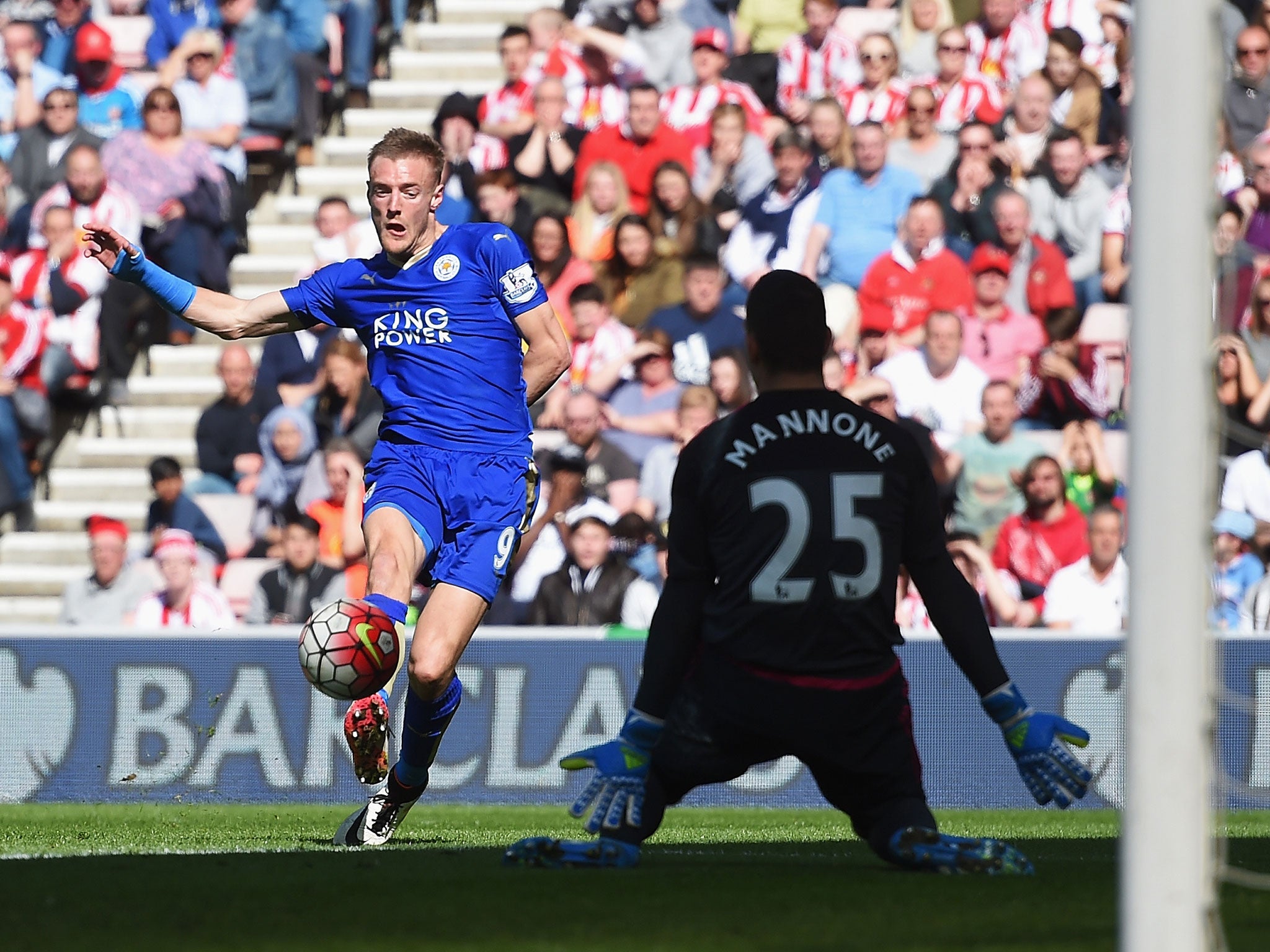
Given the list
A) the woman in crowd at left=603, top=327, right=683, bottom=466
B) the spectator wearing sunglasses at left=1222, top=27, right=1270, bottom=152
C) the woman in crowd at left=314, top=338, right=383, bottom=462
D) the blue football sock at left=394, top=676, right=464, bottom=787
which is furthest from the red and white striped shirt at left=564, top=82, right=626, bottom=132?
the blue football sock at left=394, top=676, right=464, bottom=787

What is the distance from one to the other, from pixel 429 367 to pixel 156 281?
3.50 feet

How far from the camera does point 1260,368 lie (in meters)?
11.9

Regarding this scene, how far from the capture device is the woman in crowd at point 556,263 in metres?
13.6

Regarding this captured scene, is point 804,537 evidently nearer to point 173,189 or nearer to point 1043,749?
point 1043,749

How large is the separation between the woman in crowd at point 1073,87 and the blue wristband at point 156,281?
26.9 feet

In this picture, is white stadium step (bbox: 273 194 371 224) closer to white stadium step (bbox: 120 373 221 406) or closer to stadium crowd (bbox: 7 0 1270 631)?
stadium crowd (bbox: 7 0 1270 631)

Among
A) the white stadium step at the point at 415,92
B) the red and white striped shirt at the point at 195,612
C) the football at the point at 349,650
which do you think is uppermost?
the white stadium step at the point at 415,92

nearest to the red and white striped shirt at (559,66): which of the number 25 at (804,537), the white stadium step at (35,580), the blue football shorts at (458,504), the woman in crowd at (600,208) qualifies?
the woman in crowd at (600,208)

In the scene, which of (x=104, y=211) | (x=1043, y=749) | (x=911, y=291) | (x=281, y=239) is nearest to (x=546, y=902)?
(x=1043, y=749)

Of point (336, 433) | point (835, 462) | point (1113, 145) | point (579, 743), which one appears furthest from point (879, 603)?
point (1113, 145)

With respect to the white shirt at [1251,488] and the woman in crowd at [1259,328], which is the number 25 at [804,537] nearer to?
the white shirt at [1251,488]

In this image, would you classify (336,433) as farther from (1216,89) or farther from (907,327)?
(1216,89)

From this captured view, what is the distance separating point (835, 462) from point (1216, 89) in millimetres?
1859

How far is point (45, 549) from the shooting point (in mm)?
14055
